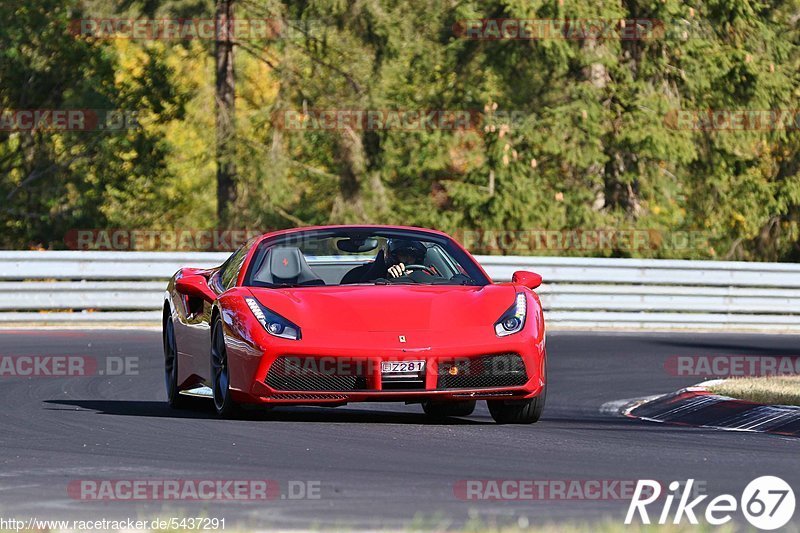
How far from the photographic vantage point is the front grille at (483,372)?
961 centimetres

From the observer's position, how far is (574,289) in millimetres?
22531

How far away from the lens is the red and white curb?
10.5 m

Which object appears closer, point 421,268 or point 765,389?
point 421,268

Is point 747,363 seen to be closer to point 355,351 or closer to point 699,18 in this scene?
point 355,351

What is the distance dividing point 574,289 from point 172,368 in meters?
11.5

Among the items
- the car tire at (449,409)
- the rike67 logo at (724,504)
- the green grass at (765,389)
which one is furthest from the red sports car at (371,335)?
the rike67 logo at (724,504)

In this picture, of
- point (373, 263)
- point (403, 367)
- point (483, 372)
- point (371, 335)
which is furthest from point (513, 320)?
point (373, 263)

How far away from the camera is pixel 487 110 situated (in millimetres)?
30312

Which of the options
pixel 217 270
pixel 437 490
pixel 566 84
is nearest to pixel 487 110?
pixel 566 84

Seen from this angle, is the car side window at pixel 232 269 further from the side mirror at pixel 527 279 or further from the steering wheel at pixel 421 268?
the side mirror at pixel 527 279

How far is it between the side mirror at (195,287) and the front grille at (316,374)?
123 cm

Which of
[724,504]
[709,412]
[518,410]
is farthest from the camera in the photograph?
[709,412]

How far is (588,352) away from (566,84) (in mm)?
14795

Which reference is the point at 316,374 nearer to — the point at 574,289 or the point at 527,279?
the point at 527,279
